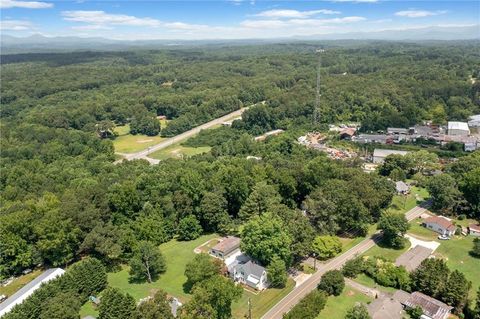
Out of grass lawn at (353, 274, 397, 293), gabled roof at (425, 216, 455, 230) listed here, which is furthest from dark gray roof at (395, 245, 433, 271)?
gabled roof at (425, 216, 455, 230)

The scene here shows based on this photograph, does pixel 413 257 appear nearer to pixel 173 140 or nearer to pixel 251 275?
pixel 251 275

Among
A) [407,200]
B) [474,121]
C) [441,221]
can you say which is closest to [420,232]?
[441,221]

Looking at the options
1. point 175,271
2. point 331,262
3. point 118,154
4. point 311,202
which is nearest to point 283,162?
point 311,202

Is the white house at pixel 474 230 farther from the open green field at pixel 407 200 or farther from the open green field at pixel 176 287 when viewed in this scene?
the open green field at pixel 176 287

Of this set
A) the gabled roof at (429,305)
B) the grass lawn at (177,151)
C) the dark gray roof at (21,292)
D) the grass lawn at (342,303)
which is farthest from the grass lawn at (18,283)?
the grass lawn at (177,151)

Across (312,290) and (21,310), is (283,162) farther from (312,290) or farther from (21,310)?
(21,310)

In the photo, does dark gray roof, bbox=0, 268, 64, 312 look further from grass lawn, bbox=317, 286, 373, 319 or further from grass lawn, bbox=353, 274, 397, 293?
grass lawn, bbox=353, 274, 397, 293

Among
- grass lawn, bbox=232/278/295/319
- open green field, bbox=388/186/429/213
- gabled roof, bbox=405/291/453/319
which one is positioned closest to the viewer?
gabled roof, bbox=405/291/453/319
